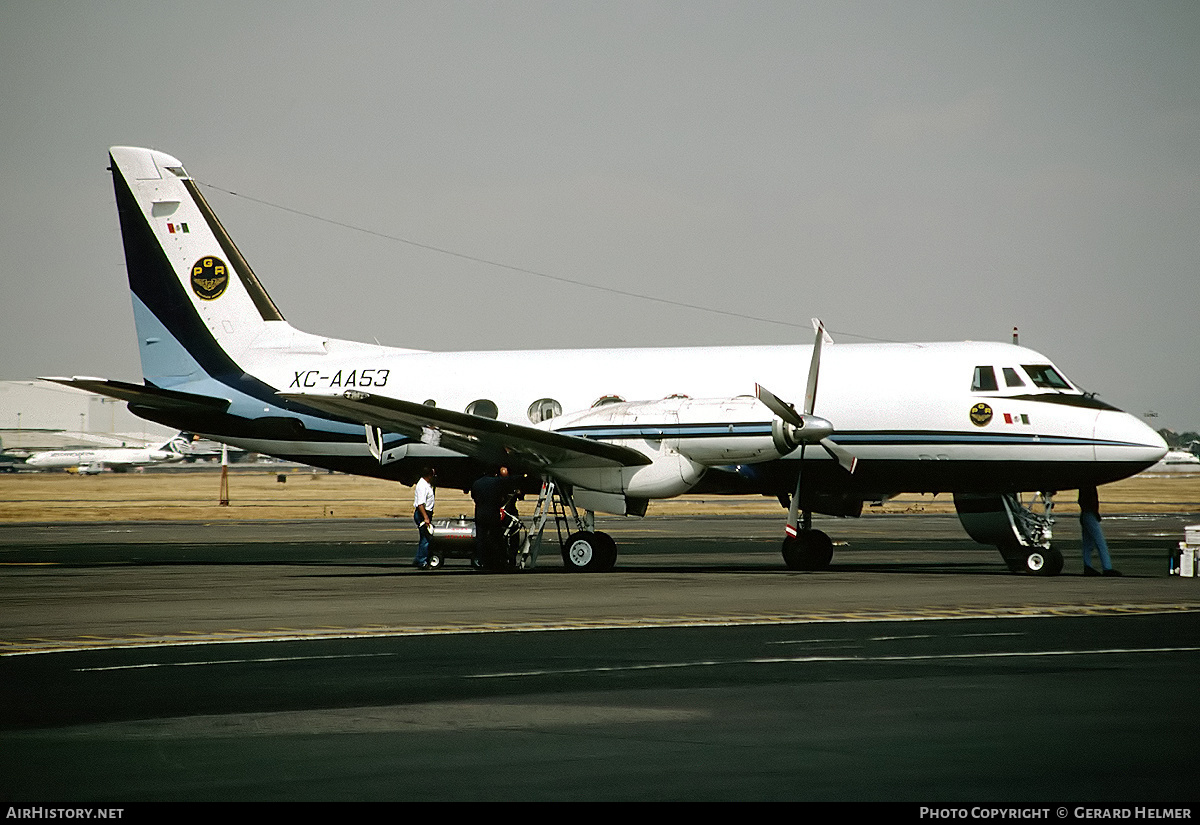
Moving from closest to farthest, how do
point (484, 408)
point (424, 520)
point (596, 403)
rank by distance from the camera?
point (424, 520), point (596, 403), point (484, 408)

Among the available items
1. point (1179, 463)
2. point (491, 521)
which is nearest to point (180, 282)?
point (491, 521)

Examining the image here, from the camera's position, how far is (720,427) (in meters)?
26.2

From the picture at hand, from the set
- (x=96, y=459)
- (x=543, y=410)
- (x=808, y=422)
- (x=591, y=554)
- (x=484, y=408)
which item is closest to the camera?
(x=808, y=422)

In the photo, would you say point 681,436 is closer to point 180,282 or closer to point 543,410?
point 543,410

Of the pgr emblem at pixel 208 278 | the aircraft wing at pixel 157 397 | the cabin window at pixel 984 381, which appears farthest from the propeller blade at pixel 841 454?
the pgr emblem at pixel 208 278

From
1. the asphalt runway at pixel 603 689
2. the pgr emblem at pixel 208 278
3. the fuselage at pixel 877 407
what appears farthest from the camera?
the pgr emblem at pixel 208 278

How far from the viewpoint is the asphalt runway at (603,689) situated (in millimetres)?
7879

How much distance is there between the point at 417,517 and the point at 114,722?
19027 millimetres

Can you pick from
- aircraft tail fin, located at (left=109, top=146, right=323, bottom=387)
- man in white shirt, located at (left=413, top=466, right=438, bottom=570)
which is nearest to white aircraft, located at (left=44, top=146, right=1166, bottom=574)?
man in white shirt, located at (left=413, top=466, right=438, bottom=570)

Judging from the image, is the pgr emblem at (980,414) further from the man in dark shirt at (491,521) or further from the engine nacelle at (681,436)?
the man in dark shirt at (491,521)

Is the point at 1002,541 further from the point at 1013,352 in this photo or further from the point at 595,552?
the point at 595,552

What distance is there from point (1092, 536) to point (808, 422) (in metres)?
5.41

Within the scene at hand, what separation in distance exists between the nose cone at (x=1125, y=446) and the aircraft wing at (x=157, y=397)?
1948 centimetres
